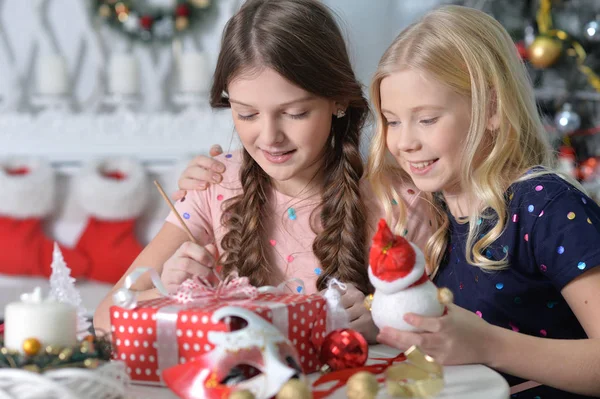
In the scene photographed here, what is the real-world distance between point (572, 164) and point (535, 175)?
2.17 meters

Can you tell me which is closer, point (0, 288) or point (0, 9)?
point (0, 288)

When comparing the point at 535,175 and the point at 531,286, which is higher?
the point at 535,175

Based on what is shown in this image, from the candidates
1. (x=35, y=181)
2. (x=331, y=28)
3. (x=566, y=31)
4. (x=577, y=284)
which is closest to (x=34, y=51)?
(x=35, y=181)

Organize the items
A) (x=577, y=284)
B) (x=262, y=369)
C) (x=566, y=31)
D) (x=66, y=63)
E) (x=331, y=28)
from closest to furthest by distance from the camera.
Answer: (x=262, y=369)
(x=577, y=284)
(x=331, y=28)
(x=566, y=31)
(x=66, y=63)

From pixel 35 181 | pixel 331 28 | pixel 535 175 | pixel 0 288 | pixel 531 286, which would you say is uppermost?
pixel 331 28

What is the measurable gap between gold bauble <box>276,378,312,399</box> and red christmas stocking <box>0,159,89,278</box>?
8.91 feet

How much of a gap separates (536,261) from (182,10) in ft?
9.73

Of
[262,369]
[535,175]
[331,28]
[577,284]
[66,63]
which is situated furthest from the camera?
[66,63]

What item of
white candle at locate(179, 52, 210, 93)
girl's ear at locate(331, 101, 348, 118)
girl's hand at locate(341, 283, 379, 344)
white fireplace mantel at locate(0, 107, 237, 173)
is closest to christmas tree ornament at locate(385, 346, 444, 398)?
girl's hand at locate(341, 283, 379, 344)

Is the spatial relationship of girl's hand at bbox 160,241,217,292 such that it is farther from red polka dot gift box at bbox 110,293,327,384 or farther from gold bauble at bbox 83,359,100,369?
gold bauble at bbox 83,359,100,369

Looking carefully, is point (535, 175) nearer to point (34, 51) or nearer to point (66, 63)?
point (66, 63)

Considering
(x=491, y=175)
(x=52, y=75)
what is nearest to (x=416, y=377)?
(x=491, y=175)

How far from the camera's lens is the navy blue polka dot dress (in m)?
1.15

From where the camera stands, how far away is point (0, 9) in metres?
3.90
